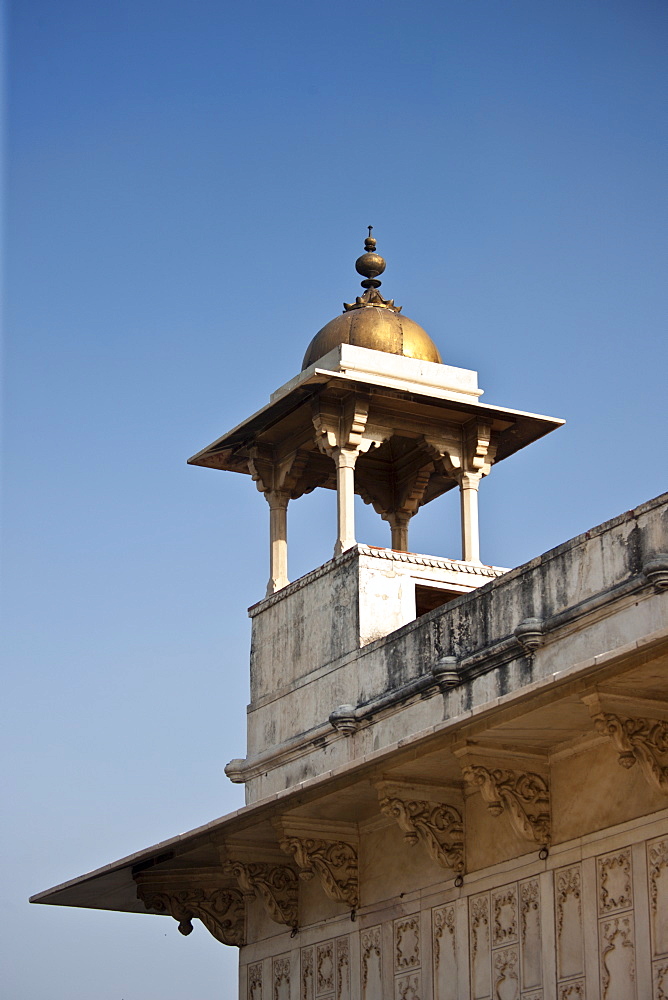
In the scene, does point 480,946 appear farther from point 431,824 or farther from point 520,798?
point 520,798

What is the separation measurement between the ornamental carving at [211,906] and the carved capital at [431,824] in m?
3.24

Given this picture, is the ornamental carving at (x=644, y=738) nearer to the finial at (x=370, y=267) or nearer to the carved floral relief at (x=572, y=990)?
the carved floral relief at (x=572, y=990)

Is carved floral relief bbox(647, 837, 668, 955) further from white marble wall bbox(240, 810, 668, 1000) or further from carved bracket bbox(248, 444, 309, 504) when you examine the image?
carved bracket bbox(248, 444, 309, 504)

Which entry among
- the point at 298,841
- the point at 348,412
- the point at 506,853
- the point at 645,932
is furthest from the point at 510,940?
the point at 348,412

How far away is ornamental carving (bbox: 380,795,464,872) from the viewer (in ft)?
41.0

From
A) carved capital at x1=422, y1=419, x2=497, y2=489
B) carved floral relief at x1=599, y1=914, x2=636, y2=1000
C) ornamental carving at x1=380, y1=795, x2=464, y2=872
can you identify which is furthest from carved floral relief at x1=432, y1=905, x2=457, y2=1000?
carved capital at x1=422, y1=419, x2=497, y2=489

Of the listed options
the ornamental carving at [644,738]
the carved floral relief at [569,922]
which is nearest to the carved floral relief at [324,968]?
the carved floral relief at [569,922]

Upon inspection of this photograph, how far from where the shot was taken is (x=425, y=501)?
18.6 m

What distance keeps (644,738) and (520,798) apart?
138cm

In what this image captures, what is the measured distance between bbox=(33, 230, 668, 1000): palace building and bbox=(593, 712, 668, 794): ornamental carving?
0.04ft

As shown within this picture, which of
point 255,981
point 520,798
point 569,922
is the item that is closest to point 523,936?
point 569,922

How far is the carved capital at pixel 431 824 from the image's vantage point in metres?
12.5

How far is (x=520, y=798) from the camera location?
11.8 meters

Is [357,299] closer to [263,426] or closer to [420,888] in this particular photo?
[263,426]
